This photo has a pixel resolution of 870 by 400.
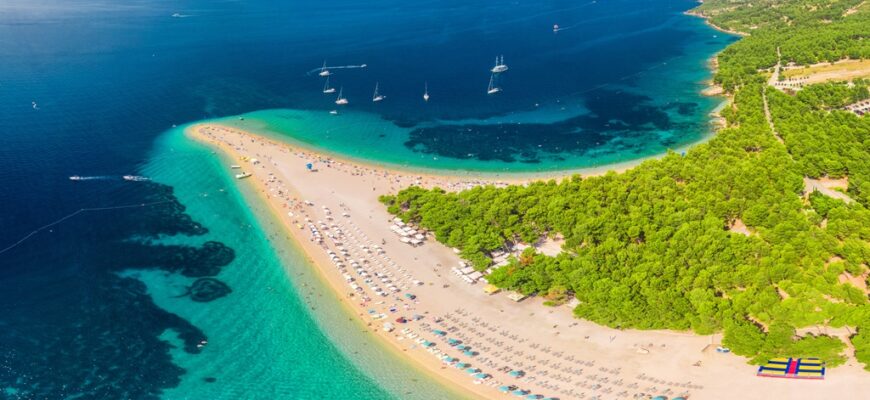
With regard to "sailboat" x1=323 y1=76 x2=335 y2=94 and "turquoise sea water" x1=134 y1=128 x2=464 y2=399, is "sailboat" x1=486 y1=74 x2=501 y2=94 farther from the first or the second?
"turquoise sea water" x1=134 y1=128 x2=464 y2=399

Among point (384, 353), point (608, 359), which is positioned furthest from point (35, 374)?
point (608, 359)

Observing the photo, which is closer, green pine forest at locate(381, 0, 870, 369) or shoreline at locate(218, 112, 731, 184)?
Answer: green pine forest at locate(381, 0, 870, 369)

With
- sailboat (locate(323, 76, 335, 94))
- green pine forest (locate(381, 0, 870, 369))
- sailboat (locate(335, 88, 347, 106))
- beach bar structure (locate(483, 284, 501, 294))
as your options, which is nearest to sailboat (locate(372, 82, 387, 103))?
sailboat (locate(335, 88, 347, 106))

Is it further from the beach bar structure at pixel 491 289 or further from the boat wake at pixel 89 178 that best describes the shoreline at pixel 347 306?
the boat wake at pixel 89 178

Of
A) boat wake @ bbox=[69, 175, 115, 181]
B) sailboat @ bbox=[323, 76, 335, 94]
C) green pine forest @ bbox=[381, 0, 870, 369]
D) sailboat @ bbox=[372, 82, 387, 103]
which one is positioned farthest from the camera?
sailboat @ bbox=[323, 76, 335, 94]

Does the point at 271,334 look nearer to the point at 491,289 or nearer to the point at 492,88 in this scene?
the point at 491,289

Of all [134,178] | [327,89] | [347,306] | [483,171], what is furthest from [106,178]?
[483,171]

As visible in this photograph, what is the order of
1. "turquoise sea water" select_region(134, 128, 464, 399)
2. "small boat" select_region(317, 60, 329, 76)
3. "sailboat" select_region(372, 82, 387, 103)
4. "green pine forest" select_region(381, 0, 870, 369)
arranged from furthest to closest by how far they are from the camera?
"small boat" select_region(317, 60, 329, 76) < "sailboat" select_region(372, 82, 387, 103) < "green pine forest" select_region(381, 0, 870, 369) < "turquoise sea water" select_region(134, 128, 464, 399)
